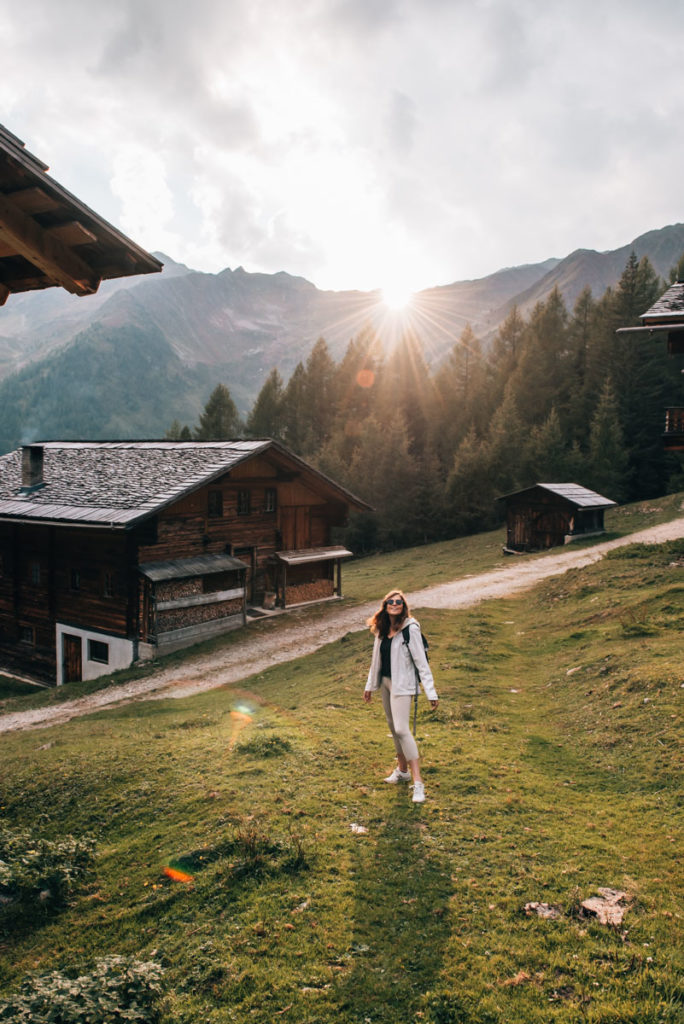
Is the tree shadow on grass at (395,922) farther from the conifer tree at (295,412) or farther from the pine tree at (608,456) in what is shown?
the conifer tree at (295,412)

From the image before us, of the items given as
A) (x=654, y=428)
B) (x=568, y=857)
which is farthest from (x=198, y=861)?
(x=654, y=428)

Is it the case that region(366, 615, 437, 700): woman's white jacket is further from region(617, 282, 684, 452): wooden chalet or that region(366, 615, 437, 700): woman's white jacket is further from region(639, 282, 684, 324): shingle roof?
region(639, 282, 684, 324): shingle roof


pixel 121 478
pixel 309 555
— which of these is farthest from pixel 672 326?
pixel 121 478

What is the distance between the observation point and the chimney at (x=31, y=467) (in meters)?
28.2

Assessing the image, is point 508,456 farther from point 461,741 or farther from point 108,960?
point 108,960

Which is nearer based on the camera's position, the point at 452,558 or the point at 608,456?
the point at 452,558

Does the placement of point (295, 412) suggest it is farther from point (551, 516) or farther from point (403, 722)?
point (403, 722)

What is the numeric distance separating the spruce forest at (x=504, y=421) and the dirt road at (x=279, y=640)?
2008cm

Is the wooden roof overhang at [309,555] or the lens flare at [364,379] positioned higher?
the lens flare at [364,379]

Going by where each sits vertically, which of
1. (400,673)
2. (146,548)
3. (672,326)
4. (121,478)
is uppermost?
(672,326)

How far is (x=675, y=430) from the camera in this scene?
21344mm

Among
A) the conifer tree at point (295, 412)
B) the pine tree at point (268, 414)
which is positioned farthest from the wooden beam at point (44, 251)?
the pine tree at point (268, 414)

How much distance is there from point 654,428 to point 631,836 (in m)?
57.7

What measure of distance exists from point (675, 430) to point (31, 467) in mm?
28008
